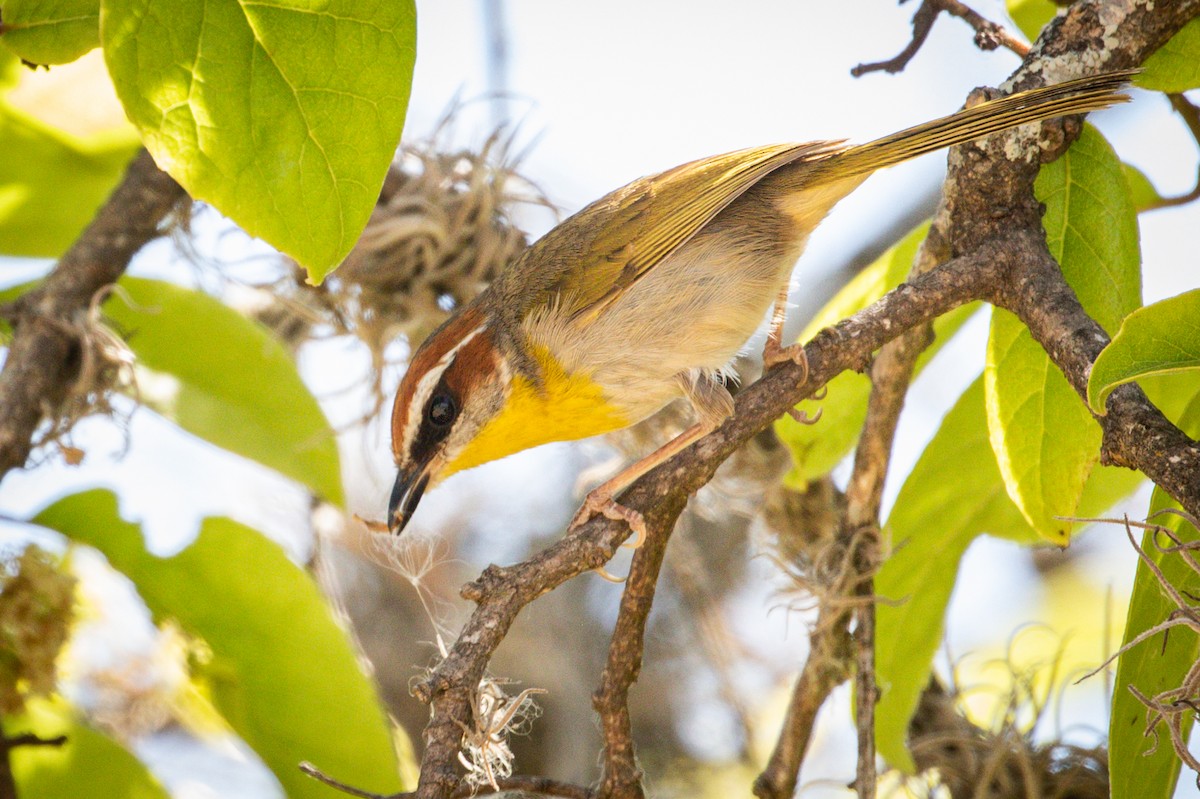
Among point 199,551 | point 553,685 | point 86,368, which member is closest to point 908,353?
point 199,551

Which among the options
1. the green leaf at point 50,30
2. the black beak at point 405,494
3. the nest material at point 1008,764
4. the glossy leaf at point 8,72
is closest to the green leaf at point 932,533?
the nest material at point 1008,764

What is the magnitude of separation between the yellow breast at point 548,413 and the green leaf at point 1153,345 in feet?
4.22

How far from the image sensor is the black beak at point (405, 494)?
2.45 metres

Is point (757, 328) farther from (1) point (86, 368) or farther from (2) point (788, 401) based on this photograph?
(1) point (86, 368)

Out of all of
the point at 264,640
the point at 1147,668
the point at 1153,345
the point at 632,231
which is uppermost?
the point at 632,231

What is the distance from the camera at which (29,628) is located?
8.48ft

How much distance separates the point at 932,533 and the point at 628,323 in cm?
88

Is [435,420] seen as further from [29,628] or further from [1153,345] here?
[1153,345]

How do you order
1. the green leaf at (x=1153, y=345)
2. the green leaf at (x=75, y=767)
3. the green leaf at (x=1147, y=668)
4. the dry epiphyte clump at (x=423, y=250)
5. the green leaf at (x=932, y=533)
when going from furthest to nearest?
the dry epiphyte clump at (x=423, y=250), the green leaf at (x=75, y=767), the green leaf at (x=932, y=533), the green leaf at (x=1147, y=668), the green leaf at (x=1153, y=345)

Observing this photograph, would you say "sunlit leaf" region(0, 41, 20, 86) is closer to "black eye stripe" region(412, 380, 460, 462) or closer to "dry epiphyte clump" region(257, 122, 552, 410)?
"dry epiphyte clump" region(257, 122, 552, 410)

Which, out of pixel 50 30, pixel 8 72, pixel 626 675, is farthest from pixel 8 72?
pixel 626 675

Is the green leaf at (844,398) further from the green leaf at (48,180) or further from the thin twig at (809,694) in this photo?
the green leaf at (48,180)

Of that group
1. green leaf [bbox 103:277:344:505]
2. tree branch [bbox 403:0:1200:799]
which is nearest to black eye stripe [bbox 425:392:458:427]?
green leaf [bbox 103:277:344:505]

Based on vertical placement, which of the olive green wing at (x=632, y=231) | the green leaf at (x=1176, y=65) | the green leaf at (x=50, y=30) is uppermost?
the green leaf at (x=1176, y=65)
